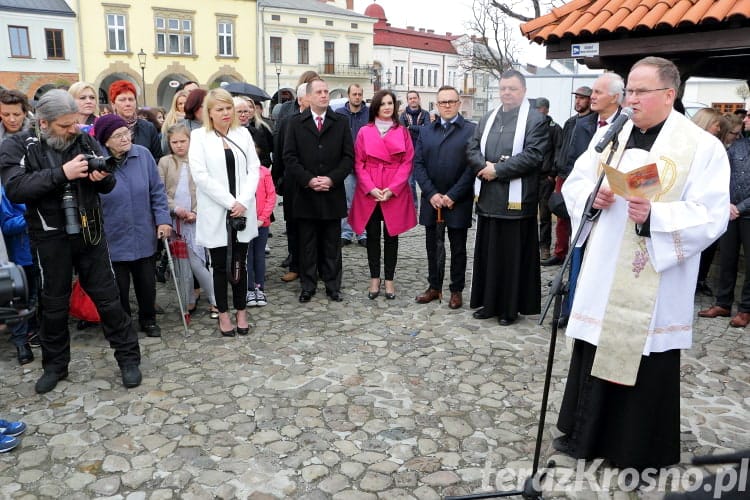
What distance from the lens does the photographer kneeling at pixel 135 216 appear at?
15.9 ft

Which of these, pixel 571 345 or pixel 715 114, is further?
pixel 715 114

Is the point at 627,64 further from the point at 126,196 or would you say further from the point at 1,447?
the point at 1,447

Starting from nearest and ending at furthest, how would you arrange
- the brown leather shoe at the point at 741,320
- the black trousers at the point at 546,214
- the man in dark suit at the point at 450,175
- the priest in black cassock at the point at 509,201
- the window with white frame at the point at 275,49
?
the priest in black cassock at the point at 509,201 < the brown leather shoe at the point at 741,320 < the man in dark suit at the point at 450,175 < the black trousers at the point at 546,214 < the window with white frame at the point at 275,49

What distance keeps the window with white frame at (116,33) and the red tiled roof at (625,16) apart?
3459 cm

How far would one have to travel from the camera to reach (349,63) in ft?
A: 154

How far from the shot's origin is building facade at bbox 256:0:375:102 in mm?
41375

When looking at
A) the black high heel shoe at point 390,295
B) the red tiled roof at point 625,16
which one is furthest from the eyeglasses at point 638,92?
the black high heel shoe at point 390,295

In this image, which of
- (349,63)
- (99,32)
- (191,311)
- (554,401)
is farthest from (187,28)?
(554,401)

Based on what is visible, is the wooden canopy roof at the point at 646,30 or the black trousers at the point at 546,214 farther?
the black trousers at the point at 546,214

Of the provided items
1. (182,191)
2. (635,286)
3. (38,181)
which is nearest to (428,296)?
(182,191)

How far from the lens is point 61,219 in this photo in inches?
157

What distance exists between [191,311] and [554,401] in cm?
346

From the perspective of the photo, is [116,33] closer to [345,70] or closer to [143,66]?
[143,66]

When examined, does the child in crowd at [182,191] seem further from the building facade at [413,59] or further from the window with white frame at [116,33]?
the building facade at [413,59]
